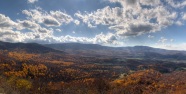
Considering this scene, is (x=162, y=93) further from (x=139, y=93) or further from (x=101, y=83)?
(x=101, y=83)

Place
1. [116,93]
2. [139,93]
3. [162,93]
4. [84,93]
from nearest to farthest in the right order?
1. [84,93]
2. [116,93]
3. [162,93]
4. [139,93]

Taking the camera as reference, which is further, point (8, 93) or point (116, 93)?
point (116, 93)

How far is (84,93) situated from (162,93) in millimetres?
62935

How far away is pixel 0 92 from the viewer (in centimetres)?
3478

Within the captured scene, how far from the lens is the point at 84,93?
105062mm

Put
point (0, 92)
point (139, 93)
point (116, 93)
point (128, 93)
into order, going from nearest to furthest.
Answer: point (0, 92)
point (116, 93)
point (128, 93)
point (139, 93)

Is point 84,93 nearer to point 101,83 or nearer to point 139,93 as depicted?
point 101,83

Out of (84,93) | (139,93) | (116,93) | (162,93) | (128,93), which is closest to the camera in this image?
(84,93)

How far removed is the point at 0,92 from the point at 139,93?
129 metres

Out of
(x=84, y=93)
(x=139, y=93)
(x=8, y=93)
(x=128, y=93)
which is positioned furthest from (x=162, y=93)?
(x=8, y=93)

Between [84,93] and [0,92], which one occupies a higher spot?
[0,92]

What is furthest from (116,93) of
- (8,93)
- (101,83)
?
(8,93)

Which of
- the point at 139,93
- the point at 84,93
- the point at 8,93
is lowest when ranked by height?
the point at 139,93

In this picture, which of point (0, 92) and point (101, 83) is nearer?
point (0, 92)
